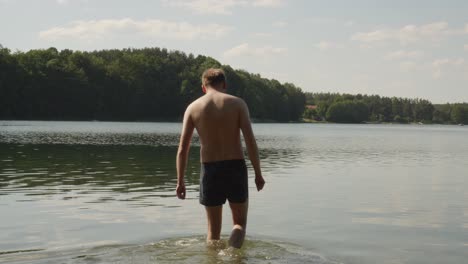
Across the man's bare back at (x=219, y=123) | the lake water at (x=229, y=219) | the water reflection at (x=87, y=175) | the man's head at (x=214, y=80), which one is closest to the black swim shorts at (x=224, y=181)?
the man's bare back at (x=219, y=123)

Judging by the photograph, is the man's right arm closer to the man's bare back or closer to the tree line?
the man's bare back

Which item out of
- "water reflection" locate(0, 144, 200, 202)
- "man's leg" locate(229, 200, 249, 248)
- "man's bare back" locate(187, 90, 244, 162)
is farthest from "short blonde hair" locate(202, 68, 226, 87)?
"water reflection" locate(0, 144, 200, 202)

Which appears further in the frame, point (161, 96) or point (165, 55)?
point (165, 55)

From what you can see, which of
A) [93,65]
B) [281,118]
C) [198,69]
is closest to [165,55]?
[198,69]

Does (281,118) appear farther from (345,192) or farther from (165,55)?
(345,192)

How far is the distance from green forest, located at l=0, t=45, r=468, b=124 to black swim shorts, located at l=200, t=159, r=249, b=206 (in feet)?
384

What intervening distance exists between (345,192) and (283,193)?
7.29 ft

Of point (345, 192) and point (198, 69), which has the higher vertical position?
point (198, 69)

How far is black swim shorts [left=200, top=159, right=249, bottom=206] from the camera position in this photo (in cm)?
809

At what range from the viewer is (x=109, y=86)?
14250 cm

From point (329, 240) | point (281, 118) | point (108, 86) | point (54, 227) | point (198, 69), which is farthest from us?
point (281, 118)

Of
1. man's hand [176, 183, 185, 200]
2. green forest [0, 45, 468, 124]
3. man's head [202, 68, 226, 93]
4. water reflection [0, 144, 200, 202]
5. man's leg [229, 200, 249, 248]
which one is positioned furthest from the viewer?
green forest [0, 45, 468, 124]

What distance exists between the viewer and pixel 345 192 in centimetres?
1803

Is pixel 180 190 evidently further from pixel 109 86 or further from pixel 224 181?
pixel 109 86
